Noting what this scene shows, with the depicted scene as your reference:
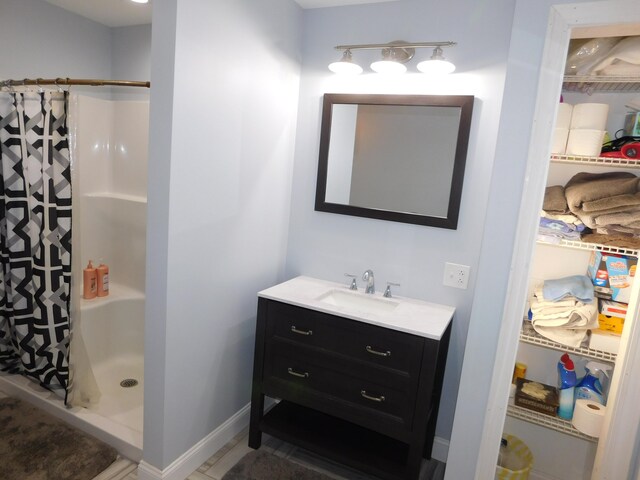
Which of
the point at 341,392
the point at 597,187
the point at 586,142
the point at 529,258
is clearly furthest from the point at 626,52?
the point at 341,392

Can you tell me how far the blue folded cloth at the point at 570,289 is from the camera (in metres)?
1.70

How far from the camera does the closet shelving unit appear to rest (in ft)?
5.16

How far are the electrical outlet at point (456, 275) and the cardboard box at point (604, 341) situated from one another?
0.57 m

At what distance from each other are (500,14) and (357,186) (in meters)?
1.05

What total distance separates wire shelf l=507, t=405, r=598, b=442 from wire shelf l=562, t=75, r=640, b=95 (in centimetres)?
142

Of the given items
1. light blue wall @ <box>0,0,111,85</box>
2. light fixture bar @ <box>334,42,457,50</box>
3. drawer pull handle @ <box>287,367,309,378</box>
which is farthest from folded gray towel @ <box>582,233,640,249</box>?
light blue wall @ <box>0,0,111,85</box>

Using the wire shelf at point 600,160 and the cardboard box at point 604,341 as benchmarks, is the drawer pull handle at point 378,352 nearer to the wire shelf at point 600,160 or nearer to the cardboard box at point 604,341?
the cardboard box at point 604,341

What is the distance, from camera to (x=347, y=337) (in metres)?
1.84

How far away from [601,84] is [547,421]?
147cm

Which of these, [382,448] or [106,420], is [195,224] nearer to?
[106,420]

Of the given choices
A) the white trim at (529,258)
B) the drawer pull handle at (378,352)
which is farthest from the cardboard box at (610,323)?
the drawer pull handle at (378,352)

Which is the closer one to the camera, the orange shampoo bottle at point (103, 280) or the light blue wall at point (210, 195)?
the light blue wall at point (210, 195)

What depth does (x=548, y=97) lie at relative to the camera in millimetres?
1416

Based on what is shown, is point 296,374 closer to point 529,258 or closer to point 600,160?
point 529,258
